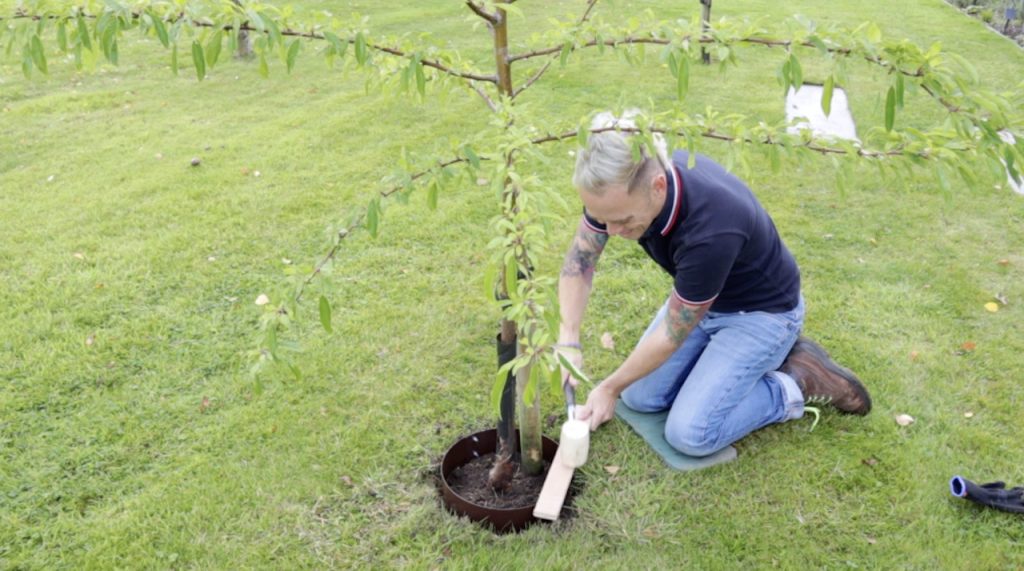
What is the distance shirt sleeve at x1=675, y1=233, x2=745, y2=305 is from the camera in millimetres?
2422

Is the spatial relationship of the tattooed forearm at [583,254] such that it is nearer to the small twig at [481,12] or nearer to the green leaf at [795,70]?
the small twig at [481,12]

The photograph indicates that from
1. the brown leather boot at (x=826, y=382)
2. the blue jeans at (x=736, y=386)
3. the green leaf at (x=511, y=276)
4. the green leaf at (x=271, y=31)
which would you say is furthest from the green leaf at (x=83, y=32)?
the brown leather boot at (x=826, y=382)

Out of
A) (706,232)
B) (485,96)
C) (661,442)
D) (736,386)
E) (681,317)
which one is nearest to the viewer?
(485,96)

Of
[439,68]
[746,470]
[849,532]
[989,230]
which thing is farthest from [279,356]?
[989,230]

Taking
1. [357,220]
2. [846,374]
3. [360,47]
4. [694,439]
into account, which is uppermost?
[360,47]

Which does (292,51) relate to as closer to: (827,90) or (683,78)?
(683,78)

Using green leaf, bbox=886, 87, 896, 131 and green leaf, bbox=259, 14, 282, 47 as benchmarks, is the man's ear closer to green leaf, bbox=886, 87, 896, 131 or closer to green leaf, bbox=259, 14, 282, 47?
green leaf, bbox=886, 87, 896, 131

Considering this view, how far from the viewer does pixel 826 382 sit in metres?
3.06

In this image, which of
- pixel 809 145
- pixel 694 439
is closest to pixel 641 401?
pixel 694 439

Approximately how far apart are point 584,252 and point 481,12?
3.85 ft

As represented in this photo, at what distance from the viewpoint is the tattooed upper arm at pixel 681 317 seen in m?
2.51

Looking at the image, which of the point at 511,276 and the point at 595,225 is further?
the point at 595,225

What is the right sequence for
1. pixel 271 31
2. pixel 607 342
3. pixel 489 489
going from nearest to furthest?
pixel 271 31
pixel 489 489
pixel 607 342

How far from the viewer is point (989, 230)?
4676mm
